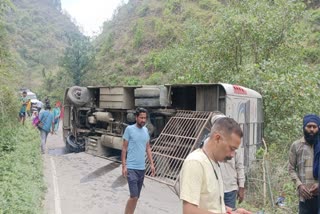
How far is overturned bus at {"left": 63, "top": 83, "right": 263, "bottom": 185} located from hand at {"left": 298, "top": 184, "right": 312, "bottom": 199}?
3.34m

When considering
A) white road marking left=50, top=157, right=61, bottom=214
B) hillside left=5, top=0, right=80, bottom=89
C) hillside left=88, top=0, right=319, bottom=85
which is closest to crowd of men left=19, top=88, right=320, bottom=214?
white road marking left=50, top=157, right=61, bottom=214

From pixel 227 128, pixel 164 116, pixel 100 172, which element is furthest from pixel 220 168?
pixel 164 116

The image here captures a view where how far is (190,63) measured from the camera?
15.2m

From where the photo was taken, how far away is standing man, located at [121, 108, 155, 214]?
16.9ft

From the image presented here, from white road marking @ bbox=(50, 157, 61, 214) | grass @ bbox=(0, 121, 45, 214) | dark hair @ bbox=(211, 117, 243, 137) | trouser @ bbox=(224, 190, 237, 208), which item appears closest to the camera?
dark hair @ bbox=(211, 117, 243, 137)

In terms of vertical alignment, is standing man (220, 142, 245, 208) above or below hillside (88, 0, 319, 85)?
below

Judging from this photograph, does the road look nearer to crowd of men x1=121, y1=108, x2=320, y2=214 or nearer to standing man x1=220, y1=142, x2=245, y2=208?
crowd of men x1=121, y1=108, x2=320, y2=214

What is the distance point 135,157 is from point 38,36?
7045cm

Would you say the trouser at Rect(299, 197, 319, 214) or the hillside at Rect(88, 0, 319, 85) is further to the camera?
the hillside at Rect(88, 0, 319, 85)

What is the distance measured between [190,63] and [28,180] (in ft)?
33.2

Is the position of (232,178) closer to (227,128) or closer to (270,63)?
(227,128)

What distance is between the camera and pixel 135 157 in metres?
5.22

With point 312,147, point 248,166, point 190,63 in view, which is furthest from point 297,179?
point 190,63

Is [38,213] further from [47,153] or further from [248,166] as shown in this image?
[47,153]
